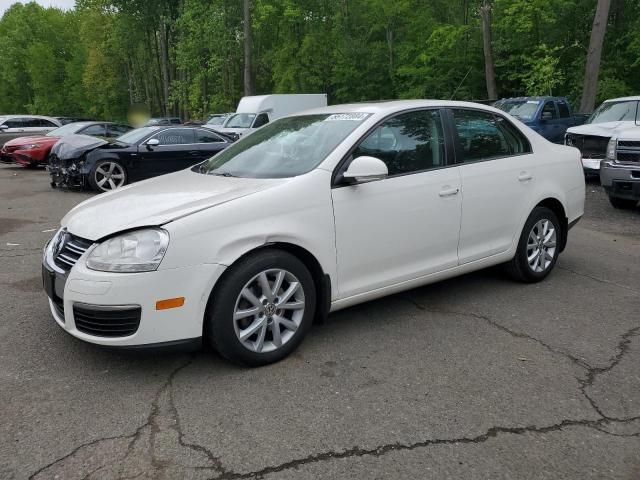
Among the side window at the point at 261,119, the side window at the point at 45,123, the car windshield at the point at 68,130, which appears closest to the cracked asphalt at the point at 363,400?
the car windshield at the point at 68,130

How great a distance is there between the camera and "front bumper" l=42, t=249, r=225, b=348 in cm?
317

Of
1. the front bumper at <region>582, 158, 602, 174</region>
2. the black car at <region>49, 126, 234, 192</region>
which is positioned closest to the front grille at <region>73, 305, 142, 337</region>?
the black car at <region>49, 126, 234, 192</region>

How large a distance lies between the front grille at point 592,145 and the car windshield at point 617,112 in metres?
0.81

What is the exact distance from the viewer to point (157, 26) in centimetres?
4191

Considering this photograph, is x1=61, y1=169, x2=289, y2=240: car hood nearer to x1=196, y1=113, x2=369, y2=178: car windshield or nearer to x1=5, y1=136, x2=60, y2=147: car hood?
x1=196, y1=113, x2=369, y2=178: car windshield

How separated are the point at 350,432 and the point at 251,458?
0.51 m

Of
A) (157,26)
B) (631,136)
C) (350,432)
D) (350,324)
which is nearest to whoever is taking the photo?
(350,432)

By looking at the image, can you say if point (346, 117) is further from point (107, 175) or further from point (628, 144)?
point (107, 175)

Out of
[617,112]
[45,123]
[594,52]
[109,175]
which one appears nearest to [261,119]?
[45,123]

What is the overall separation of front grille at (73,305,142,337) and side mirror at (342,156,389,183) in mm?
1561

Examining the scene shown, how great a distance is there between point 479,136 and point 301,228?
79.2 inches

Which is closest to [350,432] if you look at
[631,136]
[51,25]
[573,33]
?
[631,136]

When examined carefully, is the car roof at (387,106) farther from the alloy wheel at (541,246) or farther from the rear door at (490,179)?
the alloy wheel at (541,246)

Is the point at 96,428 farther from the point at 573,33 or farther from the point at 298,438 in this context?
the point at 573,33
